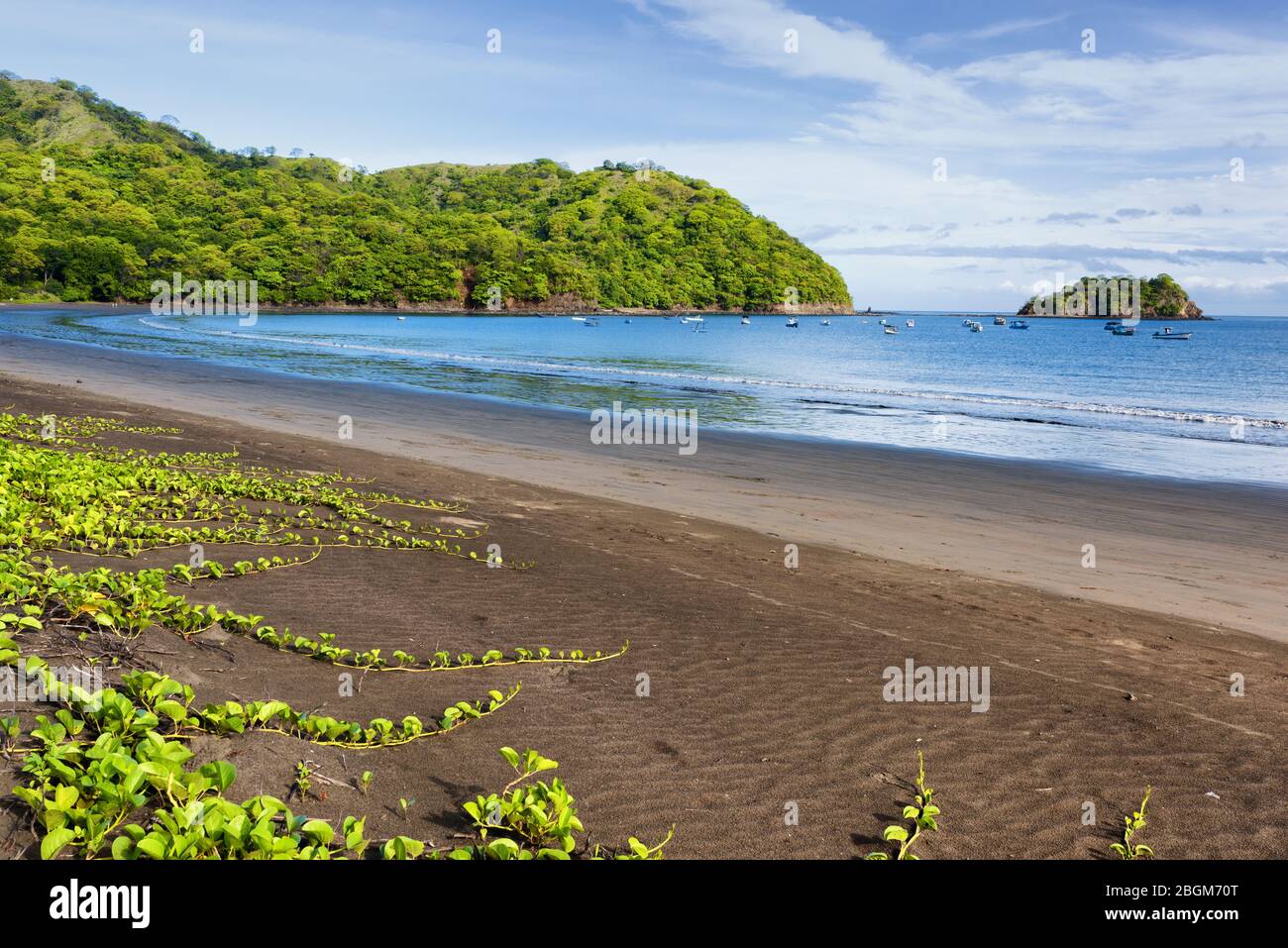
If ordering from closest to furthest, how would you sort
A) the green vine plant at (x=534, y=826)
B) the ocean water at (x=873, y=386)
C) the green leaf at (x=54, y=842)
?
the green leaf at (x=54, y=842)
the green vine plant at (x=534, y=826)
the ocean water at (x=873, y=386)

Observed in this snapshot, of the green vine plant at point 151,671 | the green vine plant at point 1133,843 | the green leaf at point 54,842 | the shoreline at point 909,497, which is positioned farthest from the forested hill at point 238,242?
the green vine plant at point 1133,843

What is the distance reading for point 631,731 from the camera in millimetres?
5609

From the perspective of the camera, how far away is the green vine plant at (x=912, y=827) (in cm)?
437

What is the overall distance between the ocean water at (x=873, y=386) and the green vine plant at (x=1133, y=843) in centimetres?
1751

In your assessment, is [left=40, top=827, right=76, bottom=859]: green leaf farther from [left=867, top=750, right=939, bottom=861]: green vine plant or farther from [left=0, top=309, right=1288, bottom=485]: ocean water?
[left=0, top=309, right=1288, bottom=485]: ocean water

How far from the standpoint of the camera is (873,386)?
44.7 meters

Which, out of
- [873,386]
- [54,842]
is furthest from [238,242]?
[54,842]

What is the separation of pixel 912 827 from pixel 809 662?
2.54 metres

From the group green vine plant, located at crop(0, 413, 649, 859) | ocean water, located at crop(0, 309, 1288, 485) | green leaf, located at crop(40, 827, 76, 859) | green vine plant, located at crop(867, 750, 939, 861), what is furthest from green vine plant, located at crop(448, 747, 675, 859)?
ocean water, located at crop(0, 309, 1288, 485)

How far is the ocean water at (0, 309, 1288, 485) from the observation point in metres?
24.9

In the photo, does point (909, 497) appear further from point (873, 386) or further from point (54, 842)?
point (873, 386)

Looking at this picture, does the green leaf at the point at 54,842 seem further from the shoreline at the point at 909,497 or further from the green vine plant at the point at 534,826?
the shoreline at the point at 909,497
